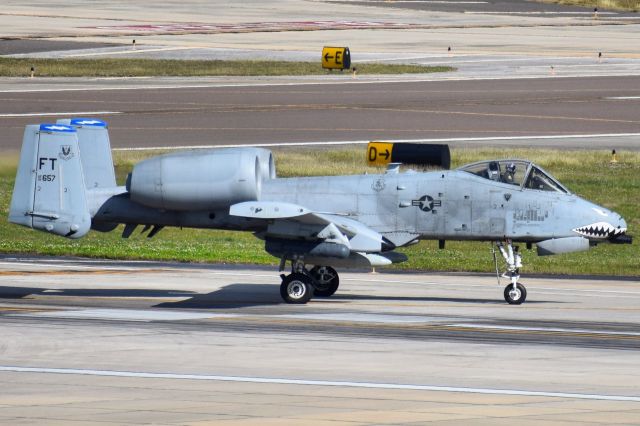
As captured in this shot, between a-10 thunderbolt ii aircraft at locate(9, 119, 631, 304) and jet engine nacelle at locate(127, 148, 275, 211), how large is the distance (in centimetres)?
2

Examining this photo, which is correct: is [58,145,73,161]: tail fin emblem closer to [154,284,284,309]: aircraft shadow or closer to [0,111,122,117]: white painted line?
[154,284,284,309]: aircraft shadow

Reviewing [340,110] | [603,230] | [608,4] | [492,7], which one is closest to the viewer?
[603,230]

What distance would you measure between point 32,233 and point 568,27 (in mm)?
61419

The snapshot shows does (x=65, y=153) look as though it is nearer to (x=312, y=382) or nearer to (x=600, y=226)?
(x=312, y=382)

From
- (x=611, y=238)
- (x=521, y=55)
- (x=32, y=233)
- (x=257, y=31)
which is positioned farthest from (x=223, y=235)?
(x=257, y=31)

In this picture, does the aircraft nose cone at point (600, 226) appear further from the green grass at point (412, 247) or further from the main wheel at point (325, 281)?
the green grass at point (412, 247)

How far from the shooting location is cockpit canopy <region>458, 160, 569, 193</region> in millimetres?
28625

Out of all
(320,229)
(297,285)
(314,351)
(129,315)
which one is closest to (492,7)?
(297,285)

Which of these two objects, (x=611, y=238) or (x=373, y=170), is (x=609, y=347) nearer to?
(x=611, y=238)

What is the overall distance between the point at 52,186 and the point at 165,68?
44413mm

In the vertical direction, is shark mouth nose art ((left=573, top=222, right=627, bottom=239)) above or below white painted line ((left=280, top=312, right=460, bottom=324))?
above

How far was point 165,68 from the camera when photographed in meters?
72.1

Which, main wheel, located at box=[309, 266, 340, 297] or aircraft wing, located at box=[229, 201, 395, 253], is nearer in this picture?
aircraft wing, located at box=[229, 201, 395, 253]

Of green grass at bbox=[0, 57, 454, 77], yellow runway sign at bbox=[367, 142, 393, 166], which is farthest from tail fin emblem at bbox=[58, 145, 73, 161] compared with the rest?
green grass at bbox=[0, 57, 454, 77]
